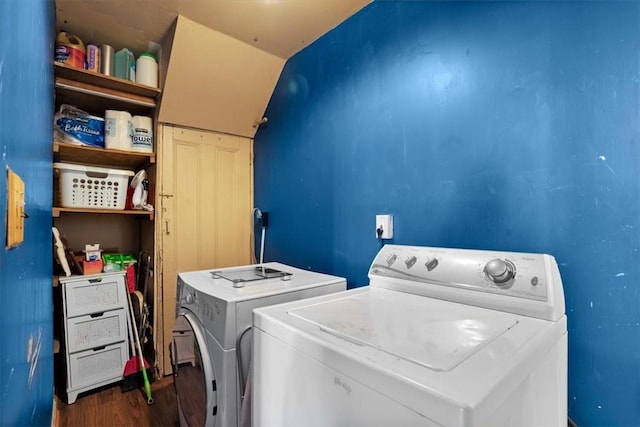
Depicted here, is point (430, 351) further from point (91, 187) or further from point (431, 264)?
point (91, 187)

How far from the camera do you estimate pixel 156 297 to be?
7.10ft

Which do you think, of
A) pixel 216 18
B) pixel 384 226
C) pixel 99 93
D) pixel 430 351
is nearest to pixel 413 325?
pixel 430 351

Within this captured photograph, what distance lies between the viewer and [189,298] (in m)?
1.44

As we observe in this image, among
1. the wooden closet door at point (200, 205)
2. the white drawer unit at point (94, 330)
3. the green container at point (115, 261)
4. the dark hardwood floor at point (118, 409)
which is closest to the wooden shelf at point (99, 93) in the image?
the wooden closet door at point (200, 205)

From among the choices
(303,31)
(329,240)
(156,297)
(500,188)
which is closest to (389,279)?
(500,188)

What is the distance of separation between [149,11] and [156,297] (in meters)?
1.82

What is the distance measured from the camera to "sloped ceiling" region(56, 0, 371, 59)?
5.56 feet

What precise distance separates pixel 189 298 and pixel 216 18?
1.61m

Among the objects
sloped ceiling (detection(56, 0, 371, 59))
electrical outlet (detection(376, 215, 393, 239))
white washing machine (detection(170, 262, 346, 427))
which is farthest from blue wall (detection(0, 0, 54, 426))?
electrical outlet (detection(376, 215, 393, 239))

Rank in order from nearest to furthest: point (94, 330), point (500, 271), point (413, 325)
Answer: point (413, 325) < point (500, 271) < point (94, 330)

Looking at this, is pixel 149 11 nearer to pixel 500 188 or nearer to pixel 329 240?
pixel 329 240

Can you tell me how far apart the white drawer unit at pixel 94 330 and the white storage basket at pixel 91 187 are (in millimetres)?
488

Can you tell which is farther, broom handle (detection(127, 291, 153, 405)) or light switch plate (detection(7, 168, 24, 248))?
broom handle (detection(127, 291, 153, 405))

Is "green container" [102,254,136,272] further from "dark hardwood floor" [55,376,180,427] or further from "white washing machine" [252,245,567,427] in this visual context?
"white washing machine" [252,245,567,427]
